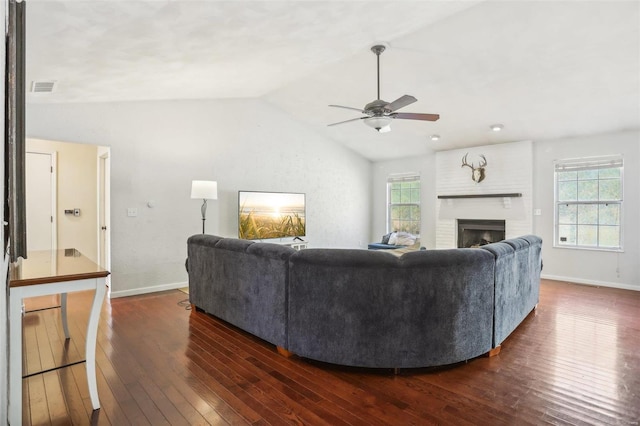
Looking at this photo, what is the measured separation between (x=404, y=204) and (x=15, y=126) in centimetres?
693

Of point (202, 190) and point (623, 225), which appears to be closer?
point (202, 190)

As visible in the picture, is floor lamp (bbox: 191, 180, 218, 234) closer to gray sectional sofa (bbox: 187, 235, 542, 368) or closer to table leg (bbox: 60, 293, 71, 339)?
table leg (bbox: 60, 293, 71, 339)

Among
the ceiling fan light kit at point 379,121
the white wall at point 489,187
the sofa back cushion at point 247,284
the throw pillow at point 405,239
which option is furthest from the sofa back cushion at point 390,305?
the throw pillow at point 405,239

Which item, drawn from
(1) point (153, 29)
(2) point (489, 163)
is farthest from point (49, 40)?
(2) point (489, 163)

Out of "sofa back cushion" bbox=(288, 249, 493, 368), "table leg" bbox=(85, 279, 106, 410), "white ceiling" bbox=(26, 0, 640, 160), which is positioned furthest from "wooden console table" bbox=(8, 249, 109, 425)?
"white ceiling" bbox=(26, 0, 640, 160)

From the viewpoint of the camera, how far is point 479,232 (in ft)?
21.1

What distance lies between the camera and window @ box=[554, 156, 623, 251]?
5.20 metres

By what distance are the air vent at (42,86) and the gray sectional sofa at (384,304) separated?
2.58 metres

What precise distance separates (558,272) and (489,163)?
2.10 meters

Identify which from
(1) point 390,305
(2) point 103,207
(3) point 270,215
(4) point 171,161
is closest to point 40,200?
(2) point 103,207

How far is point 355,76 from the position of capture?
463cm

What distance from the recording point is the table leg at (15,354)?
67.4 inches

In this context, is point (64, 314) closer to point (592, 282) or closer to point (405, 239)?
point (405, 239)

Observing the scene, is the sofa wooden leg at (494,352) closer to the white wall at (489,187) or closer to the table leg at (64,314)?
the table leg at (64,314)
